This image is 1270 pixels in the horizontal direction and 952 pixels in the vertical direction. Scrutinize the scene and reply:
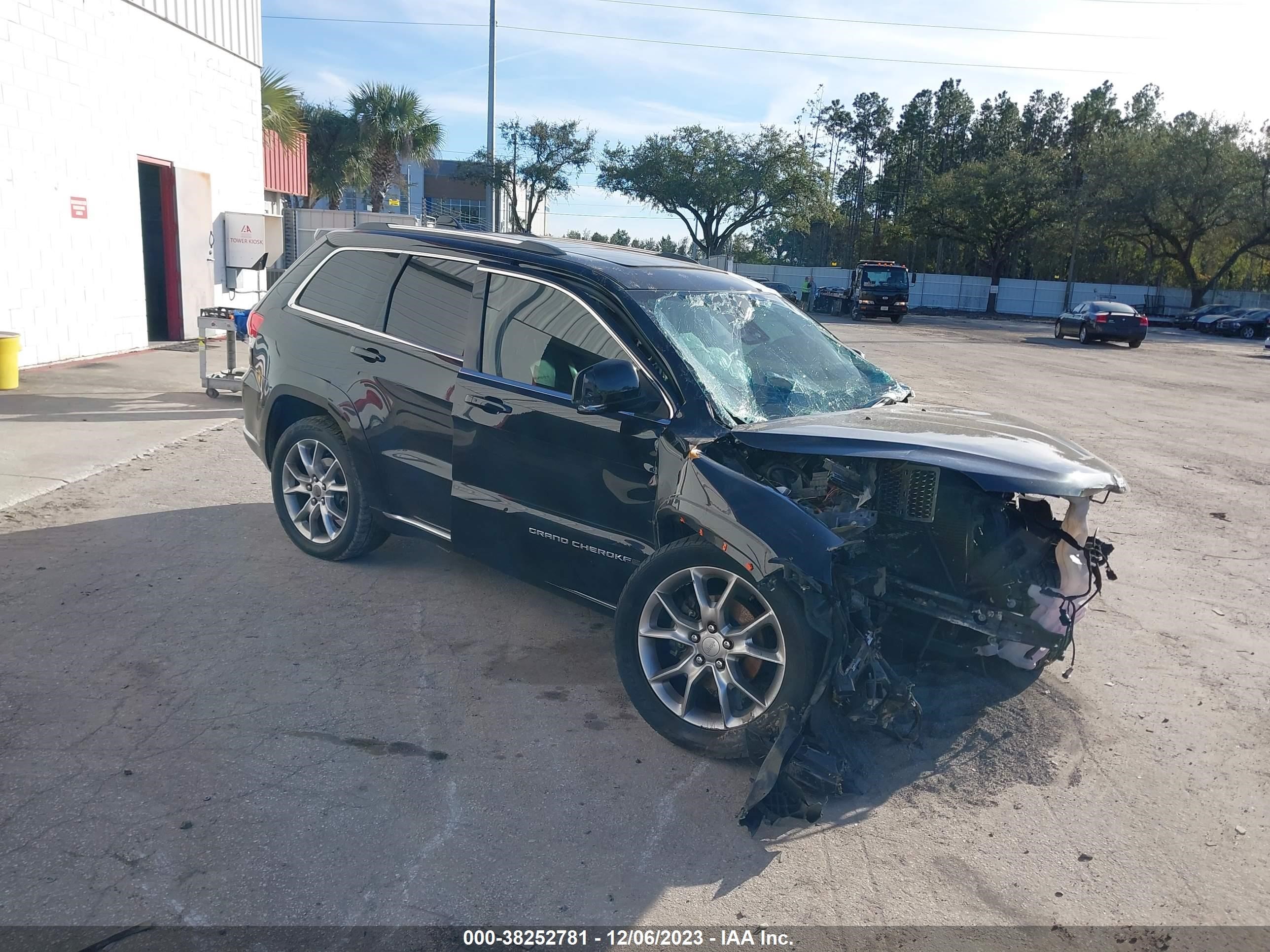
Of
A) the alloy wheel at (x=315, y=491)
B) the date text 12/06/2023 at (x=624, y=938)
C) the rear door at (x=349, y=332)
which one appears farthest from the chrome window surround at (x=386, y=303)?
the date text 12/06/2023 at (x=624, y=938)

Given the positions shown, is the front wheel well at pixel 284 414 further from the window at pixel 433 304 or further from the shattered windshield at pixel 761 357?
the shattered windshield at pixel 761 357

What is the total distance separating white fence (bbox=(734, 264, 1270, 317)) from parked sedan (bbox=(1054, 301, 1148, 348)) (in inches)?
880

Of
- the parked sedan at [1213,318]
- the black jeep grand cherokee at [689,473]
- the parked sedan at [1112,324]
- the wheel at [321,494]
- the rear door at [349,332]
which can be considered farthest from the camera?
the parked sedan at [1213,318]

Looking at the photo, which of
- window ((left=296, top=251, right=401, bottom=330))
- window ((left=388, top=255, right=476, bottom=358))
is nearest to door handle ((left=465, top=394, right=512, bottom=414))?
window ((left=388, top=255, right=476, bottom=358))

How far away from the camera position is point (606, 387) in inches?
155

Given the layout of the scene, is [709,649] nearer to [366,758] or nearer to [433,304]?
[366,758]

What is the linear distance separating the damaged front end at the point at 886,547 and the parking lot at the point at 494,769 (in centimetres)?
30

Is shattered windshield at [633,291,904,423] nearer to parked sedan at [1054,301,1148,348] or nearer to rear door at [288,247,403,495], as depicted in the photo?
rear door at [288,247,403,495]

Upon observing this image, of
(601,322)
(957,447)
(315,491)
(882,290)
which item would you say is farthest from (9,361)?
(882,290)

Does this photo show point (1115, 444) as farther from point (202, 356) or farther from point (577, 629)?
point (202, 356)

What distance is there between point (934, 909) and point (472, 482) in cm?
279

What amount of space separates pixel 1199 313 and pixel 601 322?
51.6 m

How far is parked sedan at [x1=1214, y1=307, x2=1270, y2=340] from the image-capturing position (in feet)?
140

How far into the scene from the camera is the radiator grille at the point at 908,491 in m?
4.02
